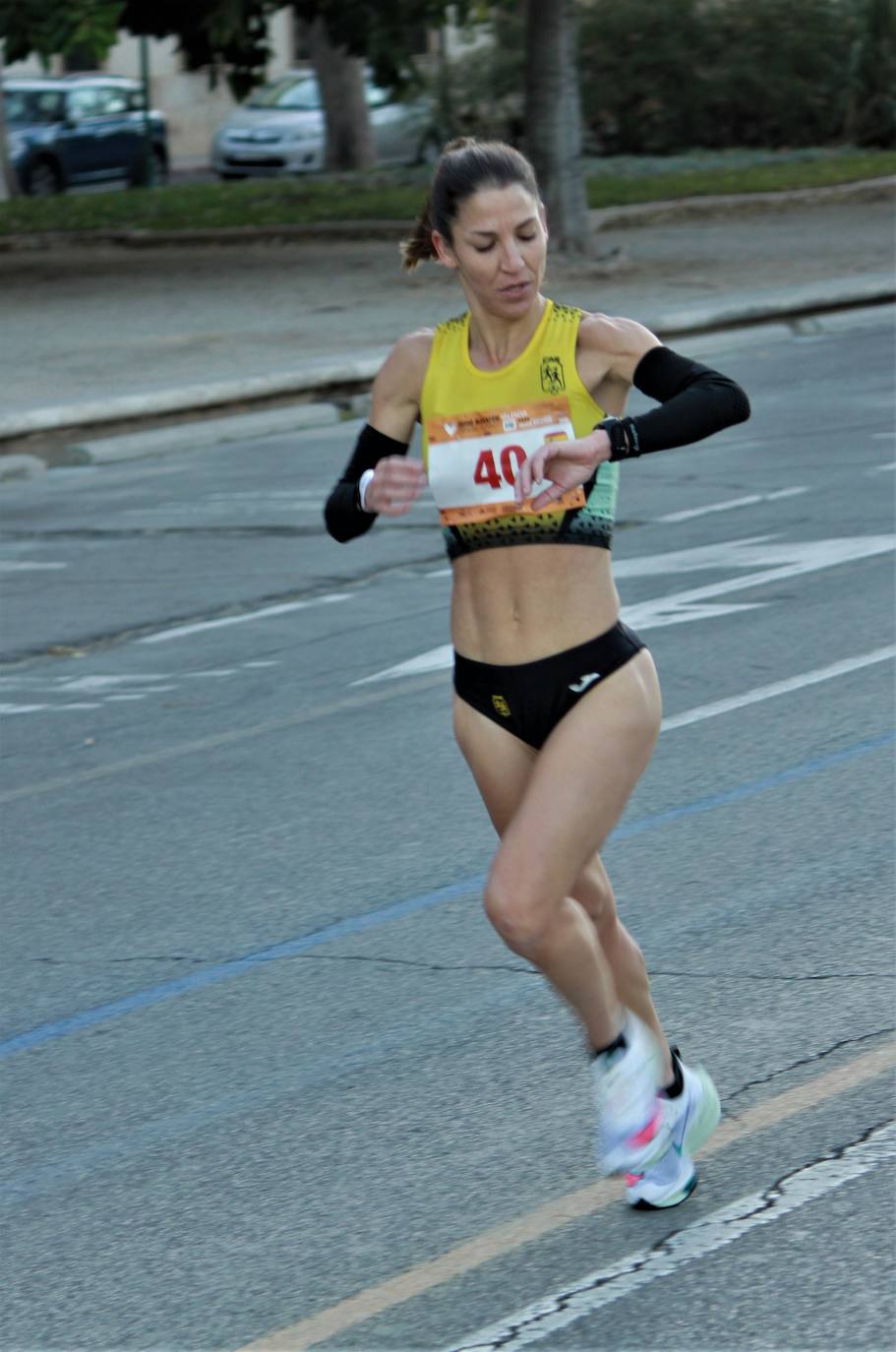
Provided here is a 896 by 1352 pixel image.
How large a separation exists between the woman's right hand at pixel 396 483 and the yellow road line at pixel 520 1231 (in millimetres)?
1306

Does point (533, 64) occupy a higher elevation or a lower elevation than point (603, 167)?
higher

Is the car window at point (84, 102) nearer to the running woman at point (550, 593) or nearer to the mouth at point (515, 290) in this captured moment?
the running woman at point (550, 593)

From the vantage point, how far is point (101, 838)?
6832 mm

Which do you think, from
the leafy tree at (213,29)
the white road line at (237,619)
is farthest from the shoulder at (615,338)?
the leafy tree at (213,29)

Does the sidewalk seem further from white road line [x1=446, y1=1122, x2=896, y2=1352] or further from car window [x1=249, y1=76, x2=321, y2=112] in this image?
car window [x1=249, y1=76, x2=321, y2=112]

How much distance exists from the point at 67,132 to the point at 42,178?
101cm

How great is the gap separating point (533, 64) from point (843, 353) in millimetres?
6282

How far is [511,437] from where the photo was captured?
4.03 m

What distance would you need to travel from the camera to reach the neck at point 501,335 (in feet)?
13.3

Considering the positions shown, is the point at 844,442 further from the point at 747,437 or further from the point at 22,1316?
→ the point at 22,1316

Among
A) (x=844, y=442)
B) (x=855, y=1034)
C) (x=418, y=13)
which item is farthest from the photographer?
(x=418, y=13)

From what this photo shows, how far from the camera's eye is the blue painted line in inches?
209

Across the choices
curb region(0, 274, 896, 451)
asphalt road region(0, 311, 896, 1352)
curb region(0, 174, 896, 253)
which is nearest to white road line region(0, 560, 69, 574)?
asphalt road region(0, 311, 896, 1352)

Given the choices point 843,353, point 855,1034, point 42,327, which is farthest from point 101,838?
point 42,327
